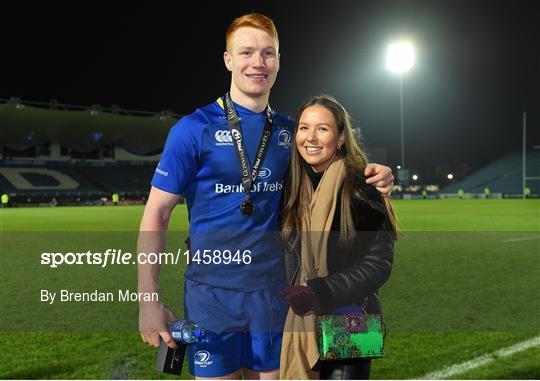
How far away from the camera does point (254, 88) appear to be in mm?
2354

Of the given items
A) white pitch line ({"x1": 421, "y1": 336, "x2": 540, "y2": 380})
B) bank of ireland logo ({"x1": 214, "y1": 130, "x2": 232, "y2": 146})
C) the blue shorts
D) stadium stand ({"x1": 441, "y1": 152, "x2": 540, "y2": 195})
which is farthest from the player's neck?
stadium stand ({"x1": 441, "y1": 152, "x2": 540, "y2": 195})

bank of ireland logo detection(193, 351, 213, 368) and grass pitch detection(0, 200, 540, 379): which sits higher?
bank of ireland logo detection(193, 351, 213, 368)

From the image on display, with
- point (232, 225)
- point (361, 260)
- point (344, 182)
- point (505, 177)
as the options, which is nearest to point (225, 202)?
point (232, 225)

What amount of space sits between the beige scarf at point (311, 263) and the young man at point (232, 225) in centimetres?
11

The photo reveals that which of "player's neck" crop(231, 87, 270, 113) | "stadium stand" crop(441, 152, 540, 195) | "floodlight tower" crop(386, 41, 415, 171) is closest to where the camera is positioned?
"player's neck" crop(231, 87, 270, 113)

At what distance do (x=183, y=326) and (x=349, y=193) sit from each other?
2.65 feet

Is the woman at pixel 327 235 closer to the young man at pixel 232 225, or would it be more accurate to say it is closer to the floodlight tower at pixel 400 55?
the young man at pixel 232 225

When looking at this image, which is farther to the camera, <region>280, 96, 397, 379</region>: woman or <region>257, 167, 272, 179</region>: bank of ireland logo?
<region>257, 167, 272, 179</region>: bank of ireland logo

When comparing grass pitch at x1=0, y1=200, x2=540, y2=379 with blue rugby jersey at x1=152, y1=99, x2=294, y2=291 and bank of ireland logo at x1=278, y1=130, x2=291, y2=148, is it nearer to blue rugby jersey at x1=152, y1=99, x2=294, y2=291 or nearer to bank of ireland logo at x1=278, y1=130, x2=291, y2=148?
blue rugby jersey at x1=152, y1=99, x2=294, y2=291

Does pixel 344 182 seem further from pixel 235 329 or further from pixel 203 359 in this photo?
pixel 203 359

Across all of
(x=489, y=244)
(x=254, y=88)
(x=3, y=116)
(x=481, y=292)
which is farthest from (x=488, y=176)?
(x=254, y=88)

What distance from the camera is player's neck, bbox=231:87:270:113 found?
7.82ft

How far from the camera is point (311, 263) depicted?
2189mm

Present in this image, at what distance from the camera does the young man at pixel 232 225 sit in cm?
225
